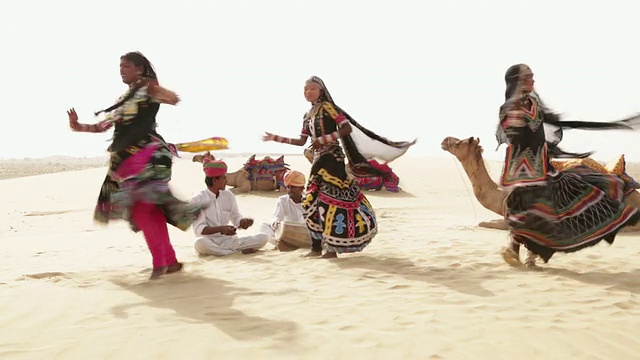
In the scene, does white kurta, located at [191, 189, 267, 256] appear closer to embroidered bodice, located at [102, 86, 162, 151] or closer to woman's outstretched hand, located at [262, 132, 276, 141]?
woman's outstretched hand, located at [262, 132, 276, 141]

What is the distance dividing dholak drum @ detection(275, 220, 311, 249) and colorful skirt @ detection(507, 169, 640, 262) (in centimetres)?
301

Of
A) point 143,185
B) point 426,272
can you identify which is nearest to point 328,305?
point 426,272

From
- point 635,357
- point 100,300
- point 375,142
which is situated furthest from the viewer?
point 375,142

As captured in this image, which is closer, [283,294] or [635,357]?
[635,357]

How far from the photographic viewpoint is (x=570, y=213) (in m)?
5.95

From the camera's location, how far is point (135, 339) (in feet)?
12.7

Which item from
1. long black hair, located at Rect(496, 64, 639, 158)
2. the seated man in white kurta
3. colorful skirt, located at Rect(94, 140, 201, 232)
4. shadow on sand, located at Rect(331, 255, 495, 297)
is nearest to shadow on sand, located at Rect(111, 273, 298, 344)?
colorful skirt, located at Rect(94, 140, 201, 232)

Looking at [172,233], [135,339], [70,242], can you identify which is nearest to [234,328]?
[135,339]

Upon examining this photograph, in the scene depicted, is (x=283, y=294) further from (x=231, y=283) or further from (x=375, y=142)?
(x=375, y=142)

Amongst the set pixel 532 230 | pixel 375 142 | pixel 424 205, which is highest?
pixel 375 142

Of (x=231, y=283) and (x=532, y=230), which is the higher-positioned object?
(x=532, y=230)

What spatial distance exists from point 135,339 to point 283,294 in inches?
61.8

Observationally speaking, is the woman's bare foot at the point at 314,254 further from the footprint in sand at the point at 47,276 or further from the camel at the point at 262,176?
the camel at the point at 262,176

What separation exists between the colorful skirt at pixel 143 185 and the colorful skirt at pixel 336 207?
1593 mm
